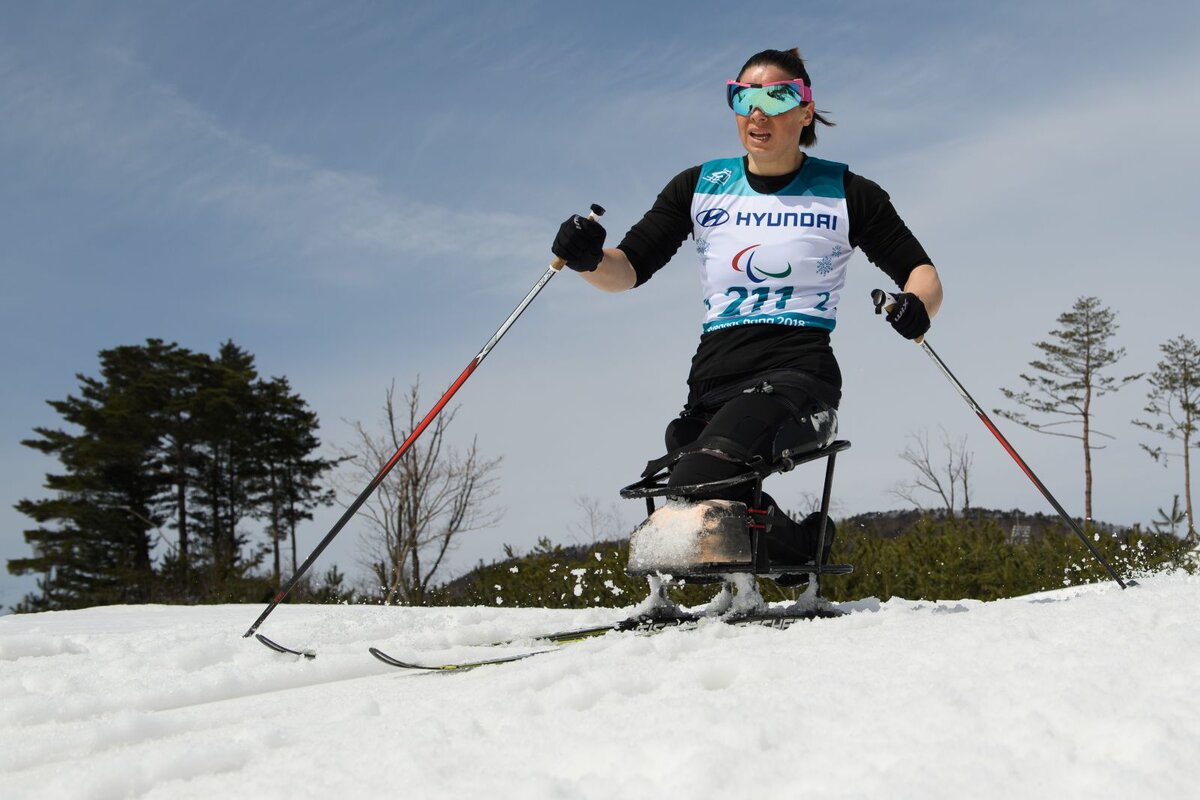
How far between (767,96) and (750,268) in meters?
0.71

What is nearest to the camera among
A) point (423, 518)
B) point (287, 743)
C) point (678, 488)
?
point (287, 743)

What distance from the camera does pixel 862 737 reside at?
64.4 inches

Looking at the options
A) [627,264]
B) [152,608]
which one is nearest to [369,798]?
[627,264]

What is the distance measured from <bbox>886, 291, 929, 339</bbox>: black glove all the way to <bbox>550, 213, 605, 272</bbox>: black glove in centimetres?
121

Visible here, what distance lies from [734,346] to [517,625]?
1906mm

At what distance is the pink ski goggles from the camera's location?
389 centimetres

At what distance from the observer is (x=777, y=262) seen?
151 inches

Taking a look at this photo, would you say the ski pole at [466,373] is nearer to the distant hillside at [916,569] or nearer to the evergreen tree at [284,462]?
the distant hillside at [916,569]

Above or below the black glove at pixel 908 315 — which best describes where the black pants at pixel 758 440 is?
below

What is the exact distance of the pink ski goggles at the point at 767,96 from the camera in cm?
389

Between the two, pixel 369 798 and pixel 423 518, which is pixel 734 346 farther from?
pixel 423 518

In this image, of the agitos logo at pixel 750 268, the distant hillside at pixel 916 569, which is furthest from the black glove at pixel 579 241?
the distant hillside at pixel 916 569

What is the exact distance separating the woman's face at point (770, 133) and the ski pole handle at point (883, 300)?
0.73m

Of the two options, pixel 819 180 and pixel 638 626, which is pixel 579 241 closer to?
pixel 819 180
